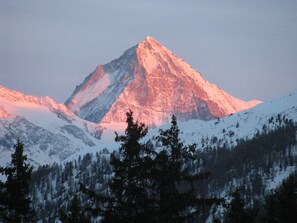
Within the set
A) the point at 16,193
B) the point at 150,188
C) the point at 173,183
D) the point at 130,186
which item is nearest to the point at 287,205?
the point at 173,183

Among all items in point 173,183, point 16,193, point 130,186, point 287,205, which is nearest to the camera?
point 130,186

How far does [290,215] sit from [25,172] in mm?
17031

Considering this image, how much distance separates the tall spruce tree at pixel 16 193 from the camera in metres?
41.8

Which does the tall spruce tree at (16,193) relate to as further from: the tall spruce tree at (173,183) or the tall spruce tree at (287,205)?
the tall spruce tree at (287,205)

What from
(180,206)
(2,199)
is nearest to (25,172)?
(2,199)

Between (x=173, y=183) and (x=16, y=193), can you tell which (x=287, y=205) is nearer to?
(x=173, y=183)

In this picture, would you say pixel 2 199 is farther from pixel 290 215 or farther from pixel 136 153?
pixel 290 215

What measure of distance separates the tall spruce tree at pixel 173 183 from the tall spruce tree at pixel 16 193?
32.1 feet

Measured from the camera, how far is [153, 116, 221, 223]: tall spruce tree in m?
34.0

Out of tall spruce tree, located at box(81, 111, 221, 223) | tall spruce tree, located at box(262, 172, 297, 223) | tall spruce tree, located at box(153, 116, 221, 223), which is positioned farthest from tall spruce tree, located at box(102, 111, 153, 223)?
tall spruce tree, located at box(262, 172, 297, 223)

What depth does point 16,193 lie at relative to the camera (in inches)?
1660

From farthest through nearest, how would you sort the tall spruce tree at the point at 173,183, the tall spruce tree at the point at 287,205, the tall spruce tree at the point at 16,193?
the tall spruce tree at the point at 287,205
the tall spruce tree at the point at 16,193
the tall spruce tree at the point at 173,183

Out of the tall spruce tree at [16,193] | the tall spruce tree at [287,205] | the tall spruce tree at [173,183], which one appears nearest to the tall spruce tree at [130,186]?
the tall spruce tree at [173,183]

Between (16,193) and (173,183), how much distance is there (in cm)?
1164
